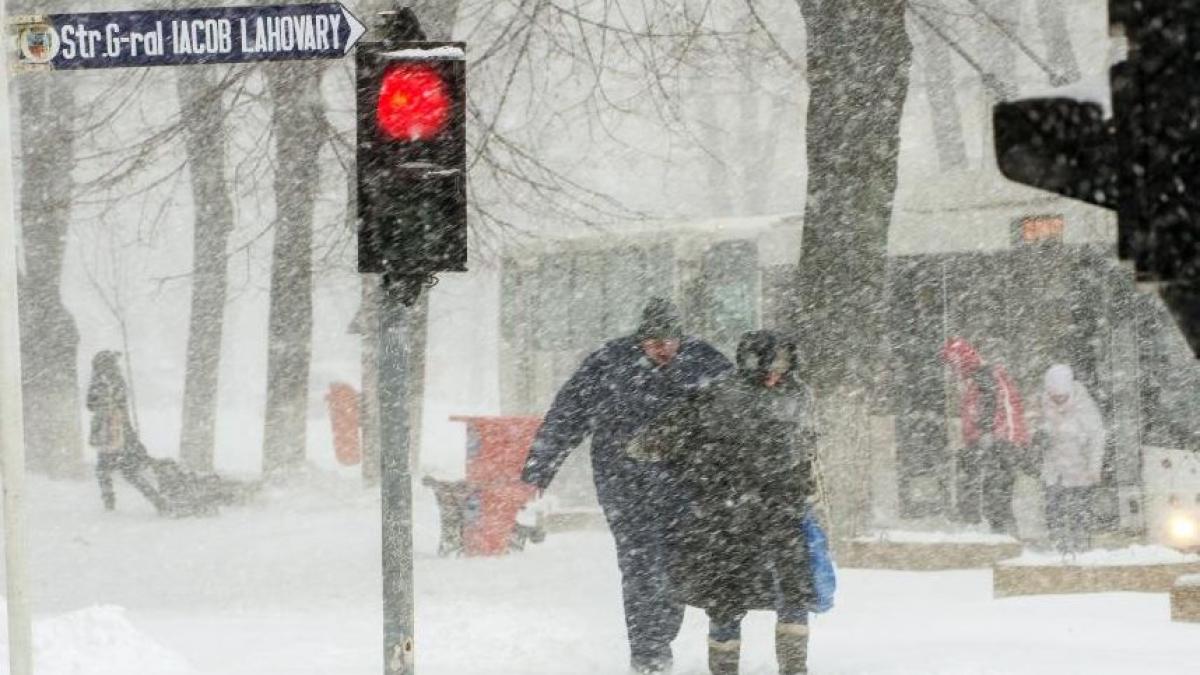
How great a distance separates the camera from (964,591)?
527 inches

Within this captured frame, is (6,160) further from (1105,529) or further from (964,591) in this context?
(1105,529)

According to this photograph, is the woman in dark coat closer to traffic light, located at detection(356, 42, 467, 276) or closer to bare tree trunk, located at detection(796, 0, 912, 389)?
traffic light, located at detection(356, 42, 467, 276)

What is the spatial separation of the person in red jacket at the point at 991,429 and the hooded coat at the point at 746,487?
734cm

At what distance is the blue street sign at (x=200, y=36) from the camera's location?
23.9 ft

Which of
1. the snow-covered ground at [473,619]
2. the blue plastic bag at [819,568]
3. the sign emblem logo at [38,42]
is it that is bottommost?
the snow-covered ground at [473,619]

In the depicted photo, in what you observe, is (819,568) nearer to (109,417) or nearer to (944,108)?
(109,417)

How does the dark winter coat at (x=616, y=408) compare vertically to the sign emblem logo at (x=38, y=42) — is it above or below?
below

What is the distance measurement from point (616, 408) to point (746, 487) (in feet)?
3.05

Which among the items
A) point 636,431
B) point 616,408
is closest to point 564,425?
point 616,408

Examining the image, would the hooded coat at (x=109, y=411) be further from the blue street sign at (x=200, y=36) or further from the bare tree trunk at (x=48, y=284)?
the blue street sign at (x=200, y=36)

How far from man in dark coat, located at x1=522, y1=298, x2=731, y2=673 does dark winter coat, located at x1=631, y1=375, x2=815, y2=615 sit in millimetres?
336

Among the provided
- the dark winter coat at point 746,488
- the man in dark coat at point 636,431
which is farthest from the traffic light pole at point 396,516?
the man in dark coat at point 636,431

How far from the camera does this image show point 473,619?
40.8 feet

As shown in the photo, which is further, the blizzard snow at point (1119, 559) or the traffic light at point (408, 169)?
the blizzard snow at point (1119, 559)
